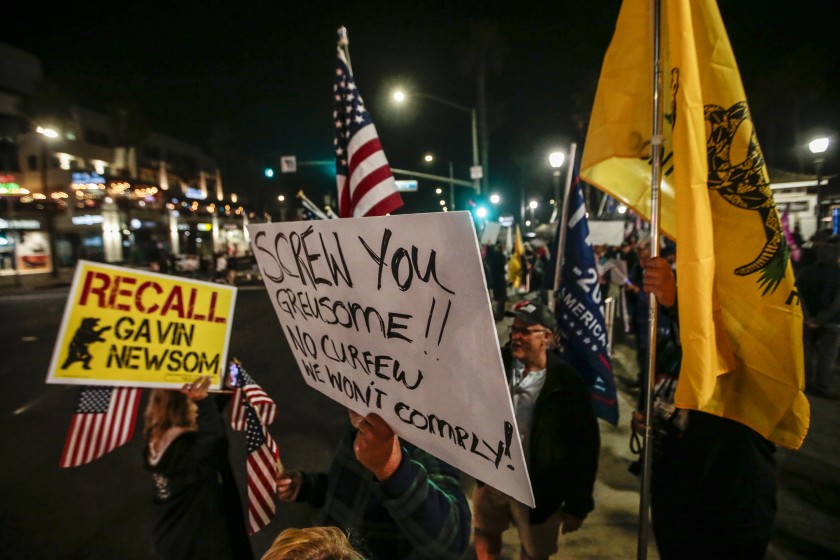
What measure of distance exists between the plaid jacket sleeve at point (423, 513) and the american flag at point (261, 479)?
1.17m

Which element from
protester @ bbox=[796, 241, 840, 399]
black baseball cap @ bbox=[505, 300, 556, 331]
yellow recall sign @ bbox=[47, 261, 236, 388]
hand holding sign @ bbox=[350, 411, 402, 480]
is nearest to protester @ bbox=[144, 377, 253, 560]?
yellow recall sign @ bbox=[47, 261, 236, 388]

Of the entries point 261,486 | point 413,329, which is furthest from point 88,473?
point 413,329

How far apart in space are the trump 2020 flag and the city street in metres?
0.97

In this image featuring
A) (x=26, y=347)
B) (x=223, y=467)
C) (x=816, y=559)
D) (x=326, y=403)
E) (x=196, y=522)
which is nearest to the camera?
(x=196, y=522)

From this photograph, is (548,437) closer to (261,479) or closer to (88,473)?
(261,479)

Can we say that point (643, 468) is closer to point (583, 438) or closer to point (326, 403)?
point (583, 438)

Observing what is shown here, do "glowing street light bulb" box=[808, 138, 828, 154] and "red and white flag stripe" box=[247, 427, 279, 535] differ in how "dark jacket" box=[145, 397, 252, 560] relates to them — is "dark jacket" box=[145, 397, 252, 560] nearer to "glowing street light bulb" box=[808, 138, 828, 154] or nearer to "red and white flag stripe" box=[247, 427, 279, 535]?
"red and white flag stripe" box=[247, 427, 279, 535]

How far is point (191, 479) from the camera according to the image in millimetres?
2566

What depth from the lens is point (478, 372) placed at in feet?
4.10

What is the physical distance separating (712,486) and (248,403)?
8.70ft

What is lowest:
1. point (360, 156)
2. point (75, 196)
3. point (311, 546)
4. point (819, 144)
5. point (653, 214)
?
point (311, 546)

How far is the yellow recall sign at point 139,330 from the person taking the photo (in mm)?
2457

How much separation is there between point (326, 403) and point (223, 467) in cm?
387

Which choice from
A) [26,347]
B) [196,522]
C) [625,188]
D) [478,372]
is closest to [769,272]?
[625,188]
